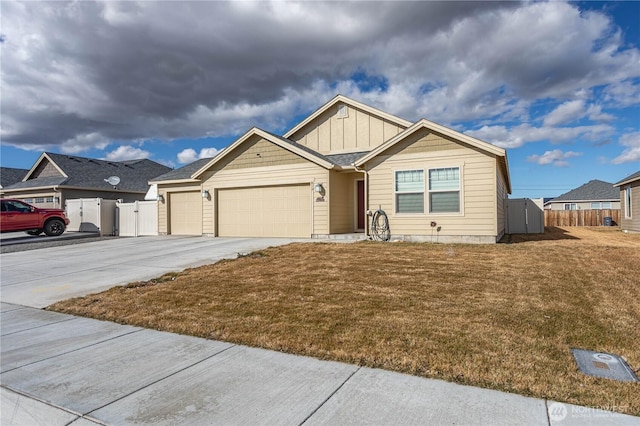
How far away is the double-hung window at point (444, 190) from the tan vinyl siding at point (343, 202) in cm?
348

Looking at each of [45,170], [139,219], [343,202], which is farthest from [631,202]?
[45,170]

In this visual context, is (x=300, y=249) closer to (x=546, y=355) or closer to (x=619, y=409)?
(x=546, y=355)

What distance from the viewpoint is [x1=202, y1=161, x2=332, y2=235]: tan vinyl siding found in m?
13.9

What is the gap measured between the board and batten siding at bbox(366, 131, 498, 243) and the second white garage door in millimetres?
2876

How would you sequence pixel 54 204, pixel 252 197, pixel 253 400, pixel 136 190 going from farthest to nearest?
pixel 136 190, pixel 54 204, pixel 252 197, pixel 253 400

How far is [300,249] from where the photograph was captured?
35.3 ft

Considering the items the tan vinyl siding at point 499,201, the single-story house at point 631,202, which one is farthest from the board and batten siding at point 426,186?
the single-story house at point 631,202

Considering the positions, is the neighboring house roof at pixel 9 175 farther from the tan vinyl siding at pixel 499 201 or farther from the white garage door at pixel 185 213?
the tan vinyl siding at pixel 499 201

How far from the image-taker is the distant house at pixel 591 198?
35.2m

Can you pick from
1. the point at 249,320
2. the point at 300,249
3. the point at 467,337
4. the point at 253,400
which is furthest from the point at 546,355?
the point at 300,249

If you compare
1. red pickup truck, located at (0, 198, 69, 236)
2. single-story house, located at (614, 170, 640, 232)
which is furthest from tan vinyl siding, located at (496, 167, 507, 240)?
red pickup truck, located at (0, 198, 69, 236)

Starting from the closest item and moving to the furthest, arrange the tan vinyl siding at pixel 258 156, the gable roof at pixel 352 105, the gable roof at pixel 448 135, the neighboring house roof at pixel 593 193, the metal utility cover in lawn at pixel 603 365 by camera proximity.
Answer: the metal utility cover in lawn at pixel 603 365, the gable roof at pixel 448 135, the tan vinyl siding at pixel 258 156, the gable roof at pixel 352 105, the neighboring house roof at pixel 593 193

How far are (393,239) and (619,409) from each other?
32.9ft

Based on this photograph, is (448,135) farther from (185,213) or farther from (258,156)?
(185,213)
